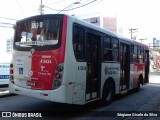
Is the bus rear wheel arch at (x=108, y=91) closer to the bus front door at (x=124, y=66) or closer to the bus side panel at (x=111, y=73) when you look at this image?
the bus side panel at (x=111, y=73)

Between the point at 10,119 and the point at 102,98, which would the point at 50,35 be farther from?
the point at 102,98

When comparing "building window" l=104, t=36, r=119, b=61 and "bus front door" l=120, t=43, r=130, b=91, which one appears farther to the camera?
"bus front door" l=120, t=43, r=130, b=91

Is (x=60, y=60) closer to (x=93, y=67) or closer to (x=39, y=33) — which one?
(x=39, y=33)

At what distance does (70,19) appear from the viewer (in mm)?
7055

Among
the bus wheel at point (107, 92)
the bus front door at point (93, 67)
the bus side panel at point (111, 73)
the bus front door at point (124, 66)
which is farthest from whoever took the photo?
the bus front door at point (124, 66)

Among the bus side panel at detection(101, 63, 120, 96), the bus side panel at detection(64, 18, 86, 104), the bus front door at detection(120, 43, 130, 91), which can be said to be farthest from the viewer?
the bus front door at detection(120, 43, 130, 91)

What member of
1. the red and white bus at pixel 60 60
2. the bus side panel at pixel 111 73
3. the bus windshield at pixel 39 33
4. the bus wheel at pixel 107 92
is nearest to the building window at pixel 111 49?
the red and white bus at pixel 60 60

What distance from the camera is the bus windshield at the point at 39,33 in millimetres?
7016

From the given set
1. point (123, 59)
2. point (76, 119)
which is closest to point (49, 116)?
point (76, 119)

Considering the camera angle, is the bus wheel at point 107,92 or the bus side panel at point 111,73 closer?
the bus side panel at point 111,73

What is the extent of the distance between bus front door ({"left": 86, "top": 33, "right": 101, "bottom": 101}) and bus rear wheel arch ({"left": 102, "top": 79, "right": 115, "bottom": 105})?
57 cm

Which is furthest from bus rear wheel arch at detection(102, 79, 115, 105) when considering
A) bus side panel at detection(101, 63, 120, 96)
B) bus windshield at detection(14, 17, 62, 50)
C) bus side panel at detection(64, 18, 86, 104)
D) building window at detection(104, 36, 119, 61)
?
bus windshield at detection(14, 17, 62, 50)

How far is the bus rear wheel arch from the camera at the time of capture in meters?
9.26

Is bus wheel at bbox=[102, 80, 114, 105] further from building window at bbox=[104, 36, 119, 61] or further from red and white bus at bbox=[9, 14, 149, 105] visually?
building window at bbox=[104, 36, 119, 61]
